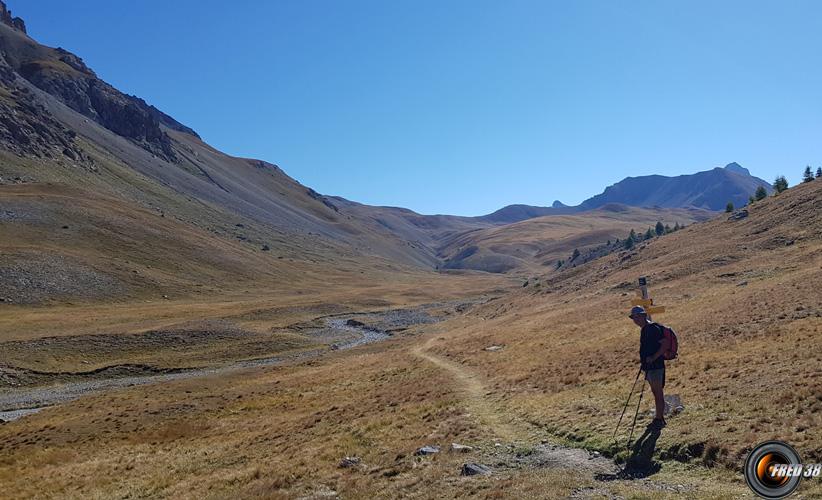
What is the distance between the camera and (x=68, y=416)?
37.9 meters

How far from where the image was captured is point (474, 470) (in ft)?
48.2

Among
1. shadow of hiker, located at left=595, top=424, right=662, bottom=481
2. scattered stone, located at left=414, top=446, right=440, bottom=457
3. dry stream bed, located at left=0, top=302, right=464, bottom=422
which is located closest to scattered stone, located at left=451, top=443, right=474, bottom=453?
scattered stone, located at left=414, top=446, right=440, bottom=457

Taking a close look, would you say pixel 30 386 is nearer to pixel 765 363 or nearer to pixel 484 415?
pixel 484 415

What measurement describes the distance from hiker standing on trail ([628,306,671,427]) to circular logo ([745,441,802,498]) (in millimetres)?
4170

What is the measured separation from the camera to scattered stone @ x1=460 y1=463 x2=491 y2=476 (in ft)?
47.8

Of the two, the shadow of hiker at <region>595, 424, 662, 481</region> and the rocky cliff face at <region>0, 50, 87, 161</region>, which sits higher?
the rocky cliff face at <region>0, 50, 87, 161</region>

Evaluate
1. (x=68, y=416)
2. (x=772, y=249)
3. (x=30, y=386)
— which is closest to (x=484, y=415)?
(x=68, y=416)

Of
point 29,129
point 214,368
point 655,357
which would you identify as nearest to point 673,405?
point 655,357

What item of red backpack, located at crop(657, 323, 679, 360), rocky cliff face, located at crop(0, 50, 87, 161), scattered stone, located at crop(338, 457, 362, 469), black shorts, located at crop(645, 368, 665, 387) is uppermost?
rocky cliff face, located at crop(0, 50, 87, 161)

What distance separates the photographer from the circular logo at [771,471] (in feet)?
33.4

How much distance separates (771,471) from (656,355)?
193 inches

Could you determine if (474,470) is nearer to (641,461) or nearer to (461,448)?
(461,448)

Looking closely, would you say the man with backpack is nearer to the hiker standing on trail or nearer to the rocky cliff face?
the hiker standing on trail

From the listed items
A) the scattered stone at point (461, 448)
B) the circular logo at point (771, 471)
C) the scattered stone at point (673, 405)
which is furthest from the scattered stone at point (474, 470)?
the circular logo at point (771, 471)
